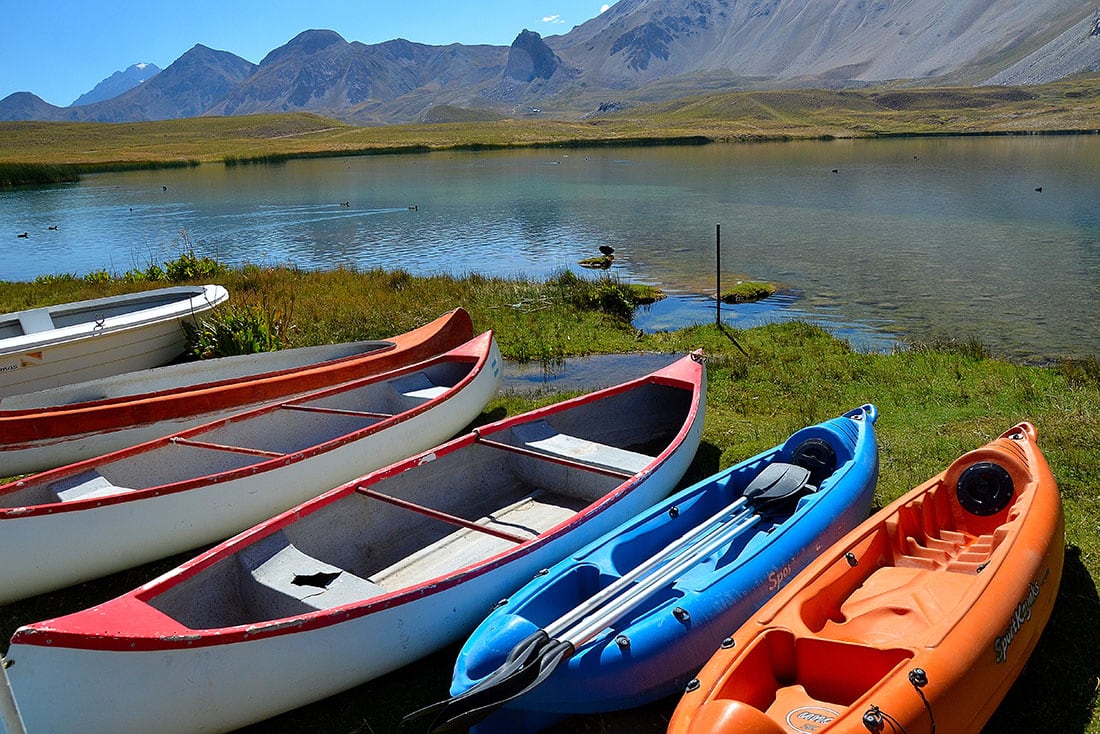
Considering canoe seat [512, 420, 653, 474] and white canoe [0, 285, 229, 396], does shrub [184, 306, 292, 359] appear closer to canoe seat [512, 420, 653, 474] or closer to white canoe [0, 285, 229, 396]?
white canoe [0, 285, 229, 396]

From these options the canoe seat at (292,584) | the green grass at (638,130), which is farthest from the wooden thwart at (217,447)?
the green grass at (638,130)

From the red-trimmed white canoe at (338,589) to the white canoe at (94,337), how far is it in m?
7.48

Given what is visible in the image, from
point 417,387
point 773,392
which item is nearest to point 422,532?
point 417,387

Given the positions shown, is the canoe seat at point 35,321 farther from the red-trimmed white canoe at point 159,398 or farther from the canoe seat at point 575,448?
the canoe seat at point 575,448

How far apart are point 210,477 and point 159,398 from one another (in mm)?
2628

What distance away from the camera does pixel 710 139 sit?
375 feet

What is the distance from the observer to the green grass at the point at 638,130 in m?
110

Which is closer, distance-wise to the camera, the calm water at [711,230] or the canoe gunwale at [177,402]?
the canoe gunwale at [177,402]

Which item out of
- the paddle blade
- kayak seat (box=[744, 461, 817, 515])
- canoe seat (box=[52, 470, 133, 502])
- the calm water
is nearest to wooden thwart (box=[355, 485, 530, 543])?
the paddle blade

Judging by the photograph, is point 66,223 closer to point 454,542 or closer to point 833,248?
point 833,248

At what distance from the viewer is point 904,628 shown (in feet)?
16.0

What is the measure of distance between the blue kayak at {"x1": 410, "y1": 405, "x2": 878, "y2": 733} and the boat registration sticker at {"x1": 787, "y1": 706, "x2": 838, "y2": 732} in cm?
91

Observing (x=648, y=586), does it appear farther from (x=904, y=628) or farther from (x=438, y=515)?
(x=438, y=515)

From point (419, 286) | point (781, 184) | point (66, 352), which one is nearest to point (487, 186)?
point (781, 184)
